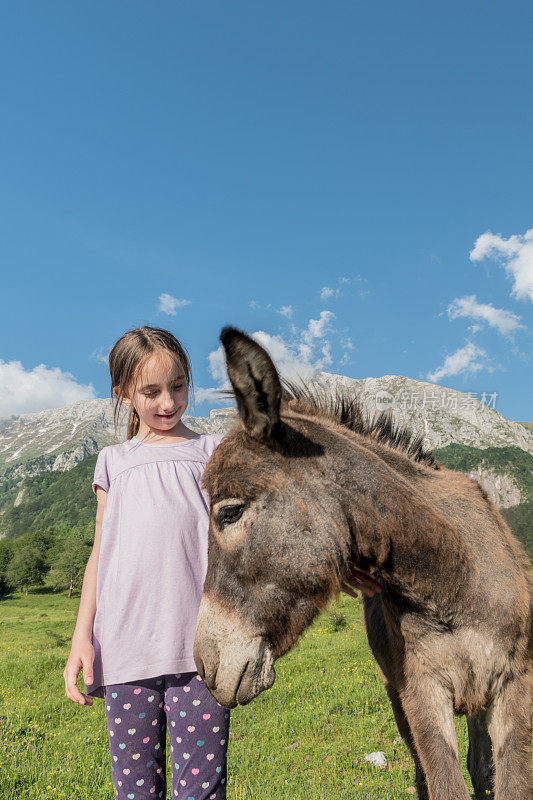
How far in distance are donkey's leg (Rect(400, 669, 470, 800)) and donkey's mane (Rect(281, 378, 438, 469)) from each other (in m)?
1.34

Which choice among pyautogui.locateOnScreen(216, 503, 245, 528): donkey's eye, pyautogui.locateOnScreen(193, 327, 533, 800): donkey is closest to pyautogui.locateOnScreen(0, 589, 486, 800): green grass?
pyautogui.locateOnScreen(193, 327, 533, 800): donkey

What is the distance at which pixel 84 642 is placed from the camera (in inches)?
113

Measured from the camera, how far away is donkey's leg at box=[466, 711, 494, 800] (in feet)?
10.7

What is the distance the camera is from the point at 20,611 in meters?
51.9

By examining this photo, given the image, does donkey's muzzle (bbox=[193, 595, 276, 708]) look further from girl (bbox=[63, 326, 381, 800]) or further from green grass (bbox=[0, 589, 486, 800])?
green grass (bbox=[0, 589, 486, 800])

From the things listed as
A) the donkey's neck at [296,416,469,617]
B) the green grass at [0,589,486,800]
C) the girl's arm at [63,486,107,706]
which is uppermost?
the donkey's neck at [296,416,469,617]

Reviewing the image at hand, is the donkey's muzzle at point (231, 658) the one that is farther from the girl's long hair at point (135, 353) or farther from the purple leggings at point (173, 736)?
the girl's long hair at point (135, 353)

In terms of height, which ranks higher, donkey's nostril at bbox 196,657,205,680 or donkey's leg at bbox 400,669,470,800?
donkey's nostril at bbox 196,657,205,680

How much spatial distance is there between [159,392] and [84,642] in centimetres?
150

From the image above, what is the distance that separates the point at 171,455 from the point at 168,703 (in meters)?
1.35

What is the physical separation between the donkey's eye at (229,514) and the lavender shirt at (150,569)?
35 cm

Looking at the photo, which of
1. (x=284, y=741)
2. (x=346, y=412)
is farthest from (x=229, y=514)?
(x=284, y=741)

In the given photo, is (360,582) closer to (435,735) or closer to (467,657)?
(467,657)

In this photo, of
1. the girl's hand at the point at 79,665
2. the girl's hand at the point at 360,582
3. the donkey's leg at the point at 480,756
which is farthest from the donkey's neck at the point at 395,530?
the girl's hand at the point at 79,665
